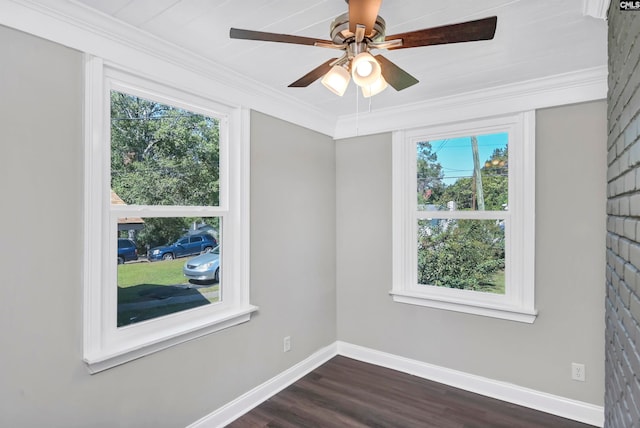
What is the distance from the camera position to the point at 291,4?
1.59m

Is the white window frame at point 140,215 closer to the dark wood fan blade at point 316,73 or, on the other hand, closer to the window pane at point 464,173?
the dark wood fan blade at point 316,73

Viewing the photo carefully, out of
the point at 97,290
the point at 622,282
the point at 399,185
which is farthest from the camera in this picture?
the point at 399,185

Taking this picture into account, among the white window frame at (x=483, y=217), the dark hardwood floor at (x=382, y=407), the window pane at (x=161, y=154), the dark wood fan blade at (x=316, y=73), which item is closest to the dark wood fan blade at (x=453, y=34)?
the dark wood fan blade at (x=316, y=73)

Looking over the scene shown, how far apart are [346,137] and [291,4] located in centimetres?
190

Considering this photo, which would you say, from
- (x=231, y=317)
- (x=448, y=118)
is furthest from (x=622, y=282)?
(x=231, y=317)

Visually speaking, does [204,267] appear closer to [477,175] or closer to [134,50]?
[134,50]

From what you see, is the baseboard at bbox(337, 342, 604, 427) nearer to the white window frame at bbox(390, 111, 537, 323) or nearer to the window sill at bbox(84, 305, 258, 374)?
the white window frame at bbox(390, 111, 537, 323)

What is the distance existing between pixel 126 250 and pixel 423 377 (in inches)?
100

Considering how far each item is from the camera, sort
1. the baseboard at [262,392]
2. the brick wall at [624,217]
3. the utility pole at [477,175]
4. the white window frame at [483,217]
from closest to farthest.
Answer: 1. the brick wall at [624,217]
2. the baseboard at [262,392]
3. the white window frame at [483,217]
4. the utility pole at [477,175]

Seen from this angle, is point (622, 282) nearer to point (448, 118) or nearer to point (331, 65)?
point (331, 65)

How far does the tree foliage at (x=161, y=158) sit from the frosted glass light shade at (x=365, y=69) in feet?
4.48

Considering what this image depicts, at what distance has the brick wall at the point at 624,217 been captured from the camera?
107cm

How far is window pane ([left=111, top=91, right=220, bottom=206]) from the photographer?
1941 mm

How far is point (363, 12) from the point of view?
3.84 ft
